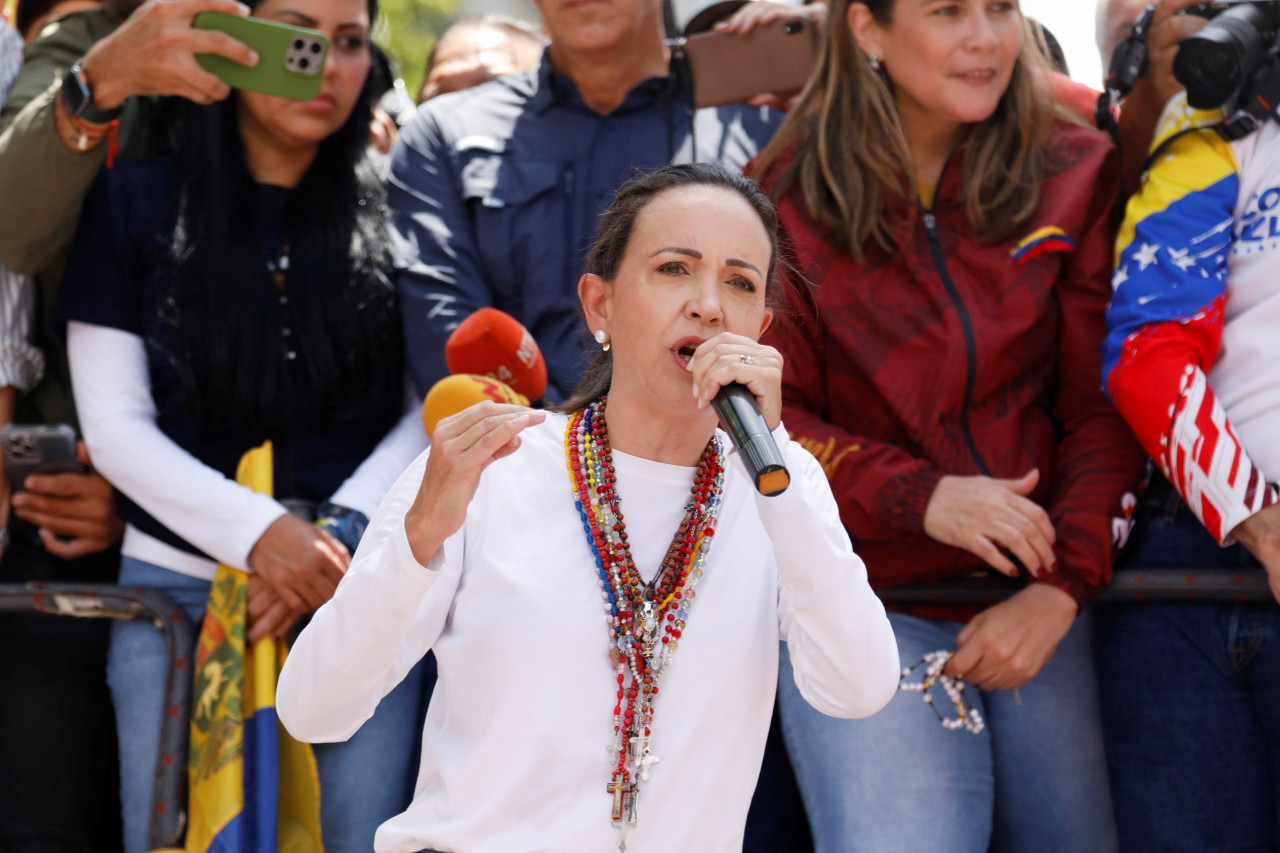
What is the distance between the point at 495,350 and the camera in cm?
253

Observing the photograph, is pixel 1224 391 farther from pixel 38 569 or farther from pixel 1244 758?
pixel 38 569

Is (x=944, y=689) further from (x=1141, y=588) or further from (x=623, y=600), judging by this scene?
(x=623, y=600)

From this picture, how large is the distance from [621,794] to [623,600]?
0.28 metres

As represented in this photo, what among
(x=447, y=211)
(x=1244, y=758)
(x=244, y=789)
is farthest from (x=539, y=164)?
(x=1244, y=758)

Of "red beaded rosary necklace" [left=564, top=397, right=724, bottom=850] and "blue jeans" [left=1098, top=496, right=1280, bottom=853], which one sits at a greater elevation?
"red beaded rosary necklace" [left=564, top=397, right=724, bottom=850]

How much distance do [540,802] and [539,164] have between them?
171 cm

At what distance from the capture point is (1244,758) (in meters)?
2.43

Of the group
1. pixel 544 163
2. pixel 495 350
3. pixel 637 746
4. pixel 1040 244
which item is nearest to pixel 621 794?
pixel 637 746

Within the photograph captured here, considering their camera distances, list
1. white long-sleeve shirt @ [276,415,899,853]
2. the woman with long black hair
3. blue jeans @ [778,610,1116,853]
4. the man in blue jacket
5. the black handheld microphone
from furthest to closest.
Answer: the man in blue jacket, the woman with long black hair, blue jeans @ [778,610,1116,853], white long-sleeve shirt @ [276,415,899,853], the black handheld microphone

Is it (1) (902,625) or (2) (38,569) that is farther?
(2) (38,569)

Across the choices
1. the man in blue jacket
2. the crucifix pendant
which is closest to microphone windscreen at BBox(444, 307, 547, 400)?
the man in blue jacket

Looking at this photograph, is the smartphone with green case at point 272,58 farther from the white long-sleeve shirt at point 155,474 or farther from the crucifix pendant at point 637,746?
the crucifix pendant at point 637,746

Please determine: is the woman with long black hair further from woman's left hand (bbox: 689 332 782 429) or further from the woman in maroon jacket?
woman's left hand (bbox: 689 332 782 429)

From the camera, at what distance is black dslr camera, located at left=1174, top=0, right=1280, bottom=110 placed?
2570 millimetres
